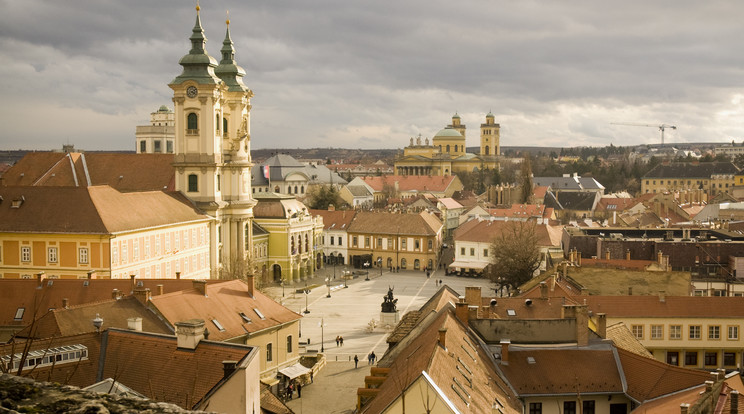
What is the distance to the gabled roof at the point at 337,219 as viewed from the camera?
92306 mm

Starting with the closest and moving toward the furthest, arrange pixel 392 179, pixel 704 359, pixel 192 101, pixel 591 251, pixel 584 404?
1. pixel 584 404
2. pixel 704 359
3. pixel 591 251
4. pixel 192 101
5. pixel 392 179

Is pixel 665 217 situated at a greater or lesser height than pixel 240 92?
lesser

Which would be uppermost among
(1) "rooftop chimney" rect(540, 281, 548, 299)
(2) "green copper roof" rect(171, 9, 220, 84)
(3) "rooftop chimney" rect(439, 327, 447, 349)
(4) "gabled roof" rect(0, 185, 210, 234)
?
(2) "green copper roof" rect(171, 9, 220, 84)

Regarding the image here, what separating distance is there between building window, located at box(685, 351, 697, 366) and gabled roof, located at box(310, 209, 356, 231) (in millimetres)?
54554

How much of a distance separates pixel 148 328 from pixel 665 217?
7108cm

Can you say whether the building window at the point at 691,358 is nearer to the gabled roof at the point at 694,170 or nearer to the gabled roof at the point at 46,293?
the gabled roof at the point at 46,293

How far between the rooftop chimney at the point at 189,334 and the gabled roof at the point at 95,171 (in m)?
48.4

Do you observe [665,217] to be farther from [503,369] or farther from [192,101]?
[503,369]

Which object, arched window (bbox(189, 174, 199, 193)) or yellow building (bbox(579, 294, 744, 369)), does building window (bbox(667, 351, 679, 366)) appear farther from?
arched window (bbox(189, 174, 199, 193))

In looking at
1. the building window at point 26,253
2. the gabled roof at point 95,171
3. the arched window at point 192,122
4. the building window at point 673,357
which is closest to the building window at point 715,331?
the building window at point 673,357

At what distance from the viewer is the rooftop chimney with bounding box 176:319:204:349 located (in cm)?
2273

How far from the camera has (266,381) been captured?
3512 centimetres

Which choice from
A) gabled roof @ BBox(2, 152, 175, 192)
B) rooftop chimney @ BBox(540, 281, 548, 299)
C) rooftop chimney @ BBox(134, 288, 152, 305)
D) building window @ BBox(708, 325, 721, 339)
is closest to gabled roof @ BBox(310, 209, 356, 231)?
gabled roof @ BBox(2, 152, 175, 192)

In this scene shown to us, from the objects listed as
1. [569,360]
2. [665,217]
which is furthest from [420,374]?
[665,217]
